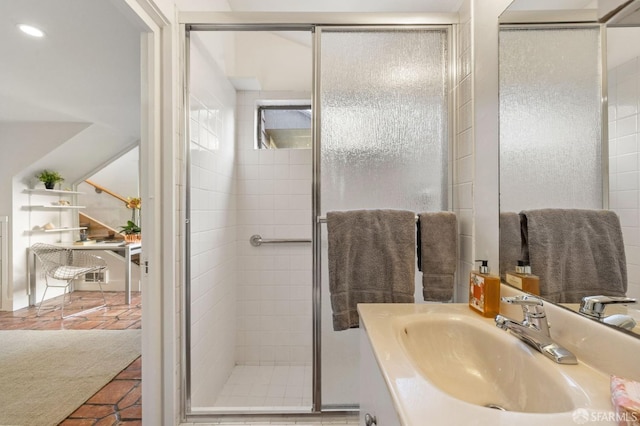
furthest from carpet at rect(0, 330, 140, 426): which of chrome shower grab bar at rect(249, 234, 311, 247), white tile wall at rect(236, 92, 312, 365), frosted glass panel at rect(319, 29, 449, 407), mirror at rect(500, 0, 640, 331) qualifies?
mirror at rect(500, 0, 640, 331)

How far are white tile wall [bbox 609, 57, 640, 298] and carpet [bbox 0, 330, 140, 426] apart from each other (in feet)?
7.92

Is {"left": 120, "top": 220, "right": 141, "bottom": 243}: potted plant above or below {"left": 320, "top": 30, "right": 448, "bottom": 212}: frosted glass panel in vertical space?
below

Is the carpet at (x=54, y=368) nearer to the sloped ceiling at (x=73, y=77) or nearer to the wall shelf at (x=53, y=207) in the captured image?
the wall shelf at (x=53, y=207)

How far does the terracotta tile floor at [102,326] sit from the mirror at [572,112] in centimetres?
205

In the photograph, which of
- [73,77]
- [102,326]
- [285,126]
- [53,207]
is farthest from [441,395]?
[53,207]

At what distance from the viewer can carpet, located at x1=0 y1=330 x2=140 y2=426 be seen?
1614 mm

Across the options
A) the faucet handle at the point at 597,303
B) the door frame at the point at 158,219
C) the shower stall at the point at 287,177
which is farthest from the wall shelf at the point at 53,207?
the faucet handle at the point at 597,303

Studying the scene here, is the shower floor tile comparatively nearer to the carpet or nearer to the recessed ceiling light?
the carpet

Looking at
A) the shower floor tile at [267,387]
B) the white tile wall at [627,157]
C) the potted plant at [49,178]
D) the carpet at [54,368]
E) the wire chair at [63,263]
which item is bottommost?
the shower floor tile at [267,387]

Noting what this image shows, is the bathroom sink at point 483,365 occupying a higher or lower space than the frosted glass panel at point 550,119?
lower

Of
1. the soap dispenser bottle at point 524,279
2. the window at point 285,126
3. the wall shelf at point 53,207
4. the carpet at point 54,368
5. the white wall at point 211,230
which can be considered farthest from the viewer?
the wall shelf at point 53,207

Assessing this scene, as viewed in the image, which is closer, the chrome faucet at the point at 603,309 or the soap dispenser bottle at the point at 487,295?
the chrome faucet at the point at 603,309

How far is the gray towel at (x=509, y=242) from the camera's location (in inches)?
36.6

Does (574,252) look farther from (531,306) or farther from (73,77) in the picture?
(73,77)
